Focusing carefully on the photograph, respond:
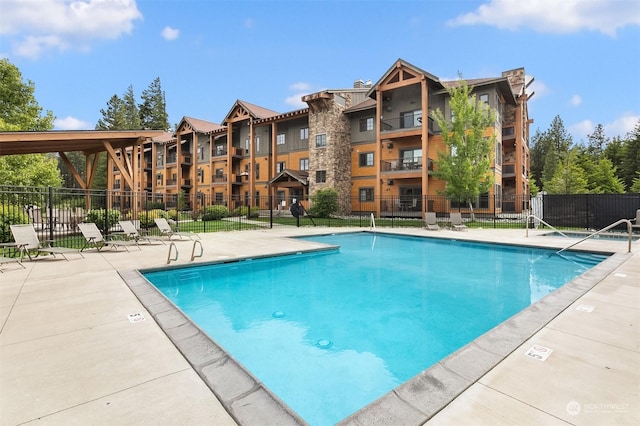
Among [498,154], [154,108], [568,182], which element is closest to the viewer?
[498,154]

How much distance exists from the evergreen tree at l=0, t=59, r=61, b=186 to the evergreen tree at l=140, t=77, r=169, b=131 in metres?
42.1

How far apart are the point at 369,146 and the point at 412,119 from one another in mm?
4588

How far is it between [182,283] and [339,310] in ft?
13.0

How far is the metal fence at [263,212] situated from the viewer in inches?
496

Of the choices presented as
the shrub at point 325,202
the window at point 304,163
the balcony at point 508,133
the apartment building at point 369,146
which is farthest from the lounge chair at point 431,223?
the window at point 304,163

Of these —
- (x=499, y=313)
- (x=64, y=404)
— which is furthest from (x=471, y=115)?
(x=64, y=404)

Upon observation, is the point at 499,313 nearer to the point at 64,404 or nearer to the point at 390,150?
the point at 64,404

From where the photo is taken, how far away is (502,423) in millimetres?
2098

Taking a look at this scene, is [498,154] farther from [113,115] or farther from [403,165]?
[113,115]

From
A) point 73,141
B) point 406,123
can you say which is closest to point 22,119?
point 73,141

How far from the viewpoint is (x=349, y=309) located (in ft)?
19.1

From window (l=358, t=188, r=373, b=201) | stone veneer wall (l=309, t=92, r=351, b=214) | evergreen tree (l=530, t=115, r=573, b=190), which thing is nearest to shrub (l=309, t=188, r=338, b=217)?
stone veneer wall (l=309, t=92, r=351, b=214)

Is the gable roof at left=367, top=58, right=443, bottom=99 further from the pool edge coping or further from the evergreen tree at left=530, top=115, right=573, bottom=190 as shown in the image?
the evergreen tree at left=530, top=115, right=573, bottom=190

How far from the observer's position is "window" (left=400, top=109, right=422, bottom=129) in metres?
24.9
